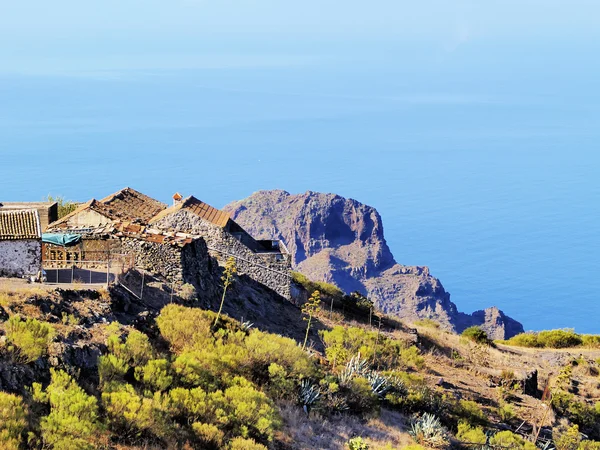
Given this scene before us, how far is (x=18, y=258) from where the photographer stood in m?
24.2

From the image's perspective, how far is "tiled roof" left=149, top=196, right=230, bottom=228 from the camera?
35625mm

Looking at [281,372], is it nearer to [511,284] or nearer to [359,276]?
[359,276]

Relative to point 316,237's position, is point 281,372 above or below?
below

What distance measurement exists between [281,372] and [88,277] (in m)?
8.68

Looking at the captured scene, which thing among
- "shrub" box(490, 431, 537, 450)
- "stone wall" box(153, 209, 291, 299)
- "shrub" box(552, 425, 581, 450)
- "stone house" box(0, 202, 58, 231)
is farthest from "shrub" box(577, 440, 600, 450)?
"stone house" box(0, 202, 58, 231)

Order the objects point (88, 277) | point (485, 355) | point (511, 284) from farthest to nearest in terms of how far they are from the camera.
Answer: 1. point (511, 284)
2. point (485, 355)
3. point (88, 277)

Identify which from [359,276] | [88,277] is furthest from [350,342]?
[359,276]

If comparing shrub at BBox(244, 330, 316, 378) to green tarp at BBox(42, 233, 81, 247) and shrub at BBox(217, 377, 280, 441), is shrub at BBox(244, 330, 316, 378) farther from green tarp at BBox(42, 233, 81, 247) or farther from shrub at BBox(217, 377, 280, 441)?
green tarp at BBox(42, 233, 81, 247)

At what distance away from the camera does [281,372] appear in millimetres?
19469

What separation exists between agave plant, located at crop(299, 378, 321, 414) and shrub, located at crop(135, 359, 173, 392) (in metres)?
3.28

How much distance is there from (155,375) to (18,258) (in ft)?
29.1

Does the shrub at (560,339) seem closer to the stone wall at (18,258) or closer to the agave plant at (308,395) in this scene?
the agave plant at (308,395)

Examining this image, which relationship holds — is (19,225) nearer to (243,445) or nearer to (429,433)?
(243,445)

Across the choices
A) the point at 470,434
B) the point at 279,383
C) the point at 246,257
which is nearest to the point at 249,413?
the point at 279,383
